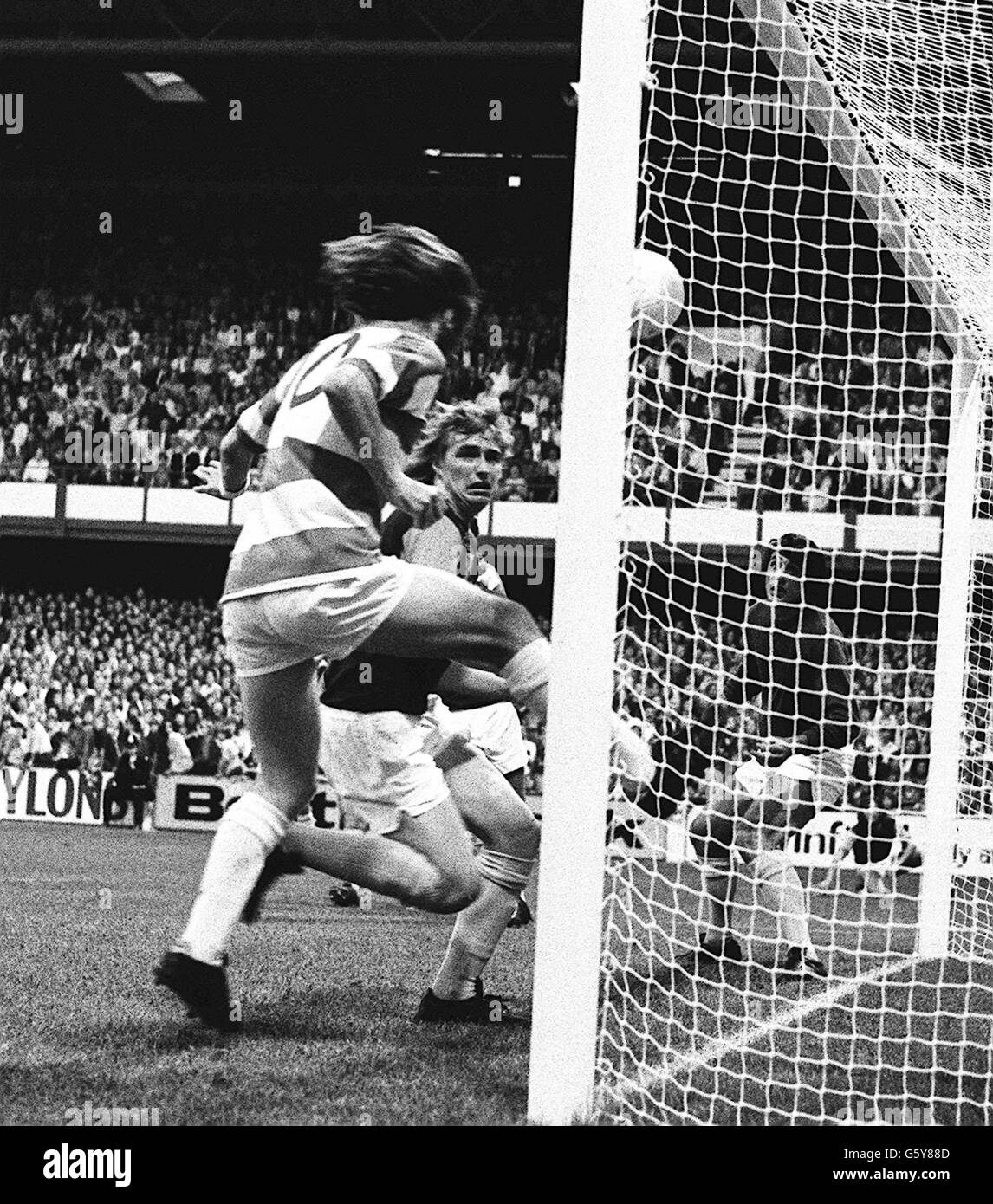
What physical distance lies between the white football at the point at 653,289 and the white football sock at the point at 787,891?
2.92 metres

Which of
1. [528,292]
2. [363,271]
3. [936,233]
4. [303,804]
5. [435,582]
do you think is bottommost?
[303,804]

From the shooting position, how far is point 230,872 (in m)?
4.60

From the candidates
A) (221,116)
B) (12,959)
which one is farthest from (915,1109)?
(221,116)

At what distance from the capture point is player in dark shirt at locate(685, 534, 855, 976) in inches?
260

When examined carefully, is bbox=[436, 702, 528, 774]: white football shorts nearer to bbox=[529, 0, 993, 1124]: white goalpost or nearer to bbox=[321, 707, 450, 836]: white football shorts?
bbox=[529, 0, 993, 1124]: white goalpost

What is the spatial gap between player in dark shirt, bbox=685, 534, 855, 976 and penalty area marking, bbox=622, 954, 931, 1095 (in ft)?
0.76

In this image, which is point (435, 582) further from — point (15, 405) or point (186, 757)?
point (15, 405)

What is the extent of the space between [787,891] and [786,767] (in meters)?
0.58

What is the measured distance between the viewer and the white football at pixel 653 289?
4.42 m

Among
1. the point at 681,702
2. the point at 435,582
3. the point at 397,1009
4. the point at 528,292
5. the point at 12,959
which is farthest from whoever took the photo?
the point at 528,292

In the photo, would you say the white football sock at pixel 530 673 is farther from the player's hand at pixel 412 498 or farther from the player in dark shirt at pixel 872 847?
the player in dark shirt at pixel 872 847

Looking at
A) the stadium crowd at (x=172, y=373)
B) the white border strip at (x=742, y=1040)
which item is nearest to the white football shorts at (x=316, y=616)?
the white border strip at (x=742, y=1040)

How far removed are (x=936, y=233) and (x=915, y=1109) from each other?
13.7 feet

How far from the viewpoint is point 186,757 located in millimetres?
19031
